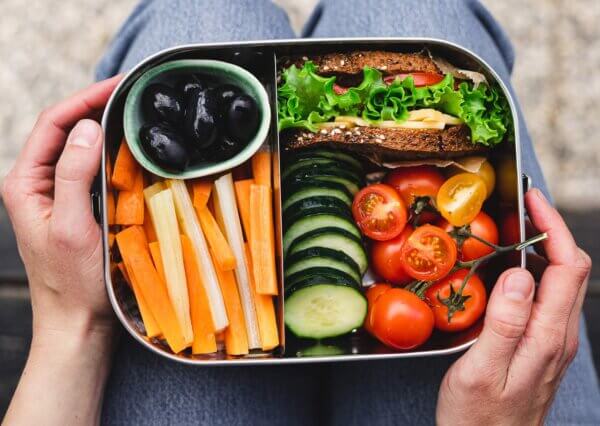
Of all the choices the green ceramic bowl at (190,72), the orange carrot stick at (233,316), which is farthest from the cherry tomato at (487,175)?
the orange carrot stick at (233,316)

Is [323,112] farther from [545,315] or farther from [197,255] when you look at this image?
[545,315]

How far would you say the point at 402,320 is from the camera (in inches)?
52.6

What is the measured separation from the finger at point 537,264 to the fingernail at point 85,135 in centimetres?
105

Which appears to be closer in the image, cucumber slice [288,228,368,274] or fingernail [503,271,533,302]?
fingernail [503,271,533,302]

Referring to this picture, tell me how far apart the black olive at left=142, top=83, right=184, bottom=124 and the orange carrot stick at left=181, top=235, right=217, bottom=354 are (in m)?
0.26

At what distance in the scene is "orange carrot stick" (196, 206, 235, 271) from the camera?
4.46 feet

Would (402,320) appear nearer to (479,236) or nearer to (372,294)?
(372,294)

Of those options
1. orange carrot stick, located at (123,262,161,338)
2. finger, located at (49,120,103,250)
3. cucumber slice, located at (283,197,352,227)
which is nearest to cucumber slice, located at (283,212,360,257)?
cucumber slice, located at (283,197,352,227)

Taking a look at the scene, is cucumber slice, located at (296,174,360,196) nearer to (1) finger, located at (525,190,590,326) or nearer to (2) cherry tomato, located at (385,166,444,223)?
(2) cherry tomato, located at (385,166,444,223)

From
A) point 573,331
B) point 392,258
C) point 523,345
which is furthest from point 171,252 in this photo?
point 573,331

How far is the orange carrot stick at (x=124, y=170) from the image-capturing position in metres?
1.34

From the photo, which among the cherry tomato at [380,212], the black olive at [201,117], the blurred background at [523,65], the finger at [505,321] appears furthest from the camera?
the blurred background at [523,65]

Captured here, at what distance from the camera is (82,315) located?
139 cm

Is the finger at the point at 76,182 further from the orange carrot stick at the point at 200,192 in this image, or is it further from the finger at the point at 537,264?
the finger at the point at 537,264
